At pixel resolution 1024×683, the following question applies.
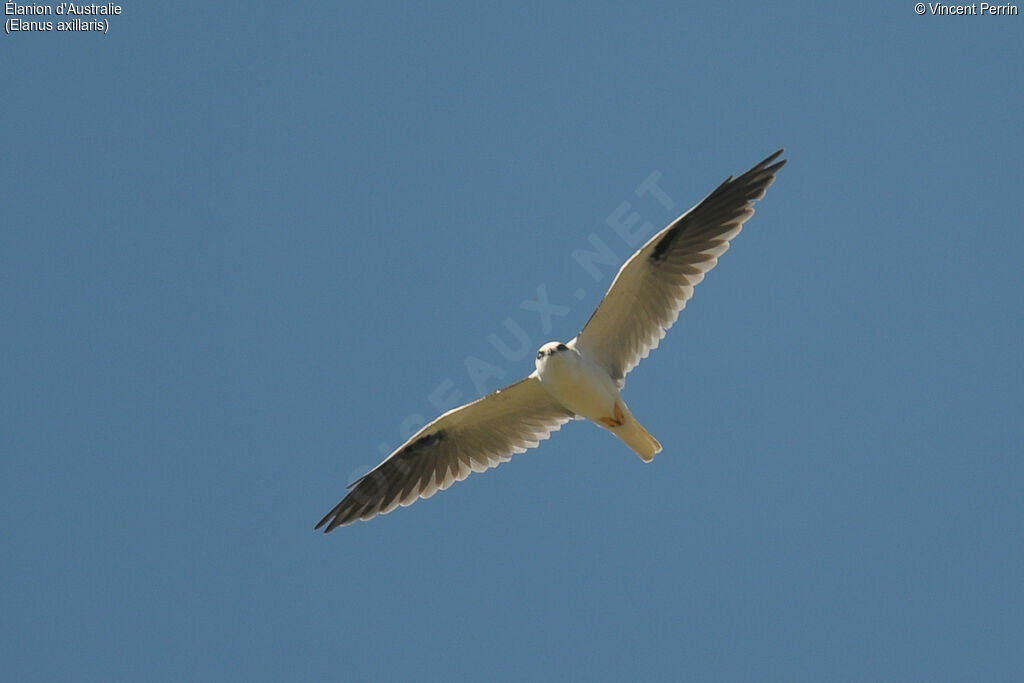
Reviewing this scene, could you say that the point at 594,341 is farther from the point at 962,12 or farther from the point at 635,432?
the point at 962,12

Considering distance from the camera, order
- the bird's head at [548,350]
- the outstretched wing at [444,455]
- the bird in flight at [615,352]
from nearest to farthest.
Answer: the bird's head at [548,350], the bird in flight at [615,352], the outstretched wing at [444,455]

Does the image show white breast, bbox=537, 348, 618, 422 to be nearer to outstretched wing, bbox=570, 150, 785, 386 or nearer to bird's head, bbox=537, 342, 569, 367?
bird's head, bbox=537, 342, 569, 367

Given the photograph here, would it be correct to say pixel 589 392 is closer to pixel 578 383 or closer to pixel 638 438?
pixel 578 383

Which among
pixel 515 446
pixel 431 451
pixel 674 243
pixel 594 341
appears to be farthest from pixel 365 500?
pixel 674 243

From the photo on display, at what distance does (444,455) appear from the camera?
41.1 feet

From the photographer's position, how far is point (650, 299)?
11758 millimetres

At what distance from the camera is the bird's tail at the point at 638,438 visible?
A: 11.6 m

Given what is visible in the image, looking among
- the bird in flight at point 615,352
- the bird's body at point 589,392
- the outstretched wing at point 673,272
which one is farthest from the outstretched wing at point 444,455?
the outstretched wing at point 673,272

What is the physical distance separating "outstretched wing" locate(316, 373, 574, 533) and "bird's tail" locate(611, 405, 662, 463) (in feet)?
2.33

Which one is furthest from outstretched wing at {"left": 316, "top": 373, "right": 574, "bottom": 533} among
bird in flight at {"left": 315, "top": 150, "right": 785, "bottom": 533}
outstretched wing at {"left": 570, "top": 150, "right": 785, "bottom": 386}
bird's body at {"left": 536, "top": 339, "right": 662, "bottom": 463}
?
outstretched wing at {"left": 570, "top": 150, "right": 785, "bottom": 386}

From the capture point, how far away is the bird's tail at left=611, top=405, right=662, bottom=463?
11633mm

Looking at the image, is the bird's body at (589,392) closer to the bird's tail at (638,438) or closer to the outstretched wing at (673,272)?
the bird's tail at (638,438)

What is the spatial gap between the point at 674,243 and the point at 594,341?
122 cm

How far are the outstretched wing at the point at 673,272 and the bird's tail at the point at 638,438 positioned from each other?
1.51 feet
